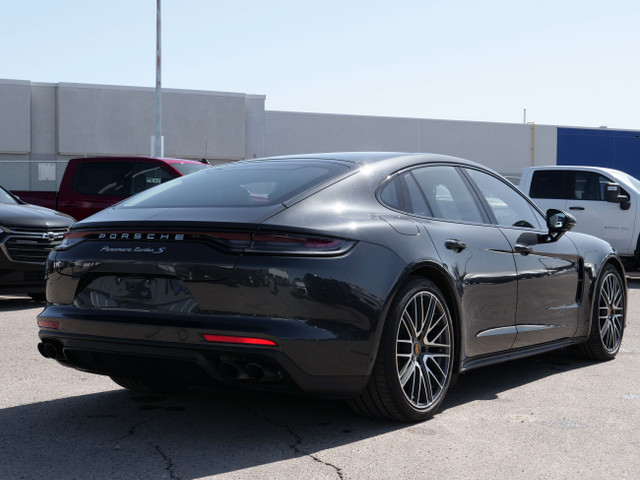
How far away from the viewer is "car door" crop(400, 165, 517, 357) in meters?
5.22

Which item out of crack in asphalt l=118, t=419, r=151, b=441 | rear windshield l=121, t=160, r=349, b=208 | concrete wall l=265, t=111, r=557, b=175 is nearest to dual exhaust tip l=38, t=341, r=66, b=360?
crack in asphalt l=118, t=419, r=151, b=441

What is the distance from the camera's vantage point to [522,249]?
5.97 meters

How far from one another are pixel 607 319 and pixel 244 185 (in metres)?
3.55

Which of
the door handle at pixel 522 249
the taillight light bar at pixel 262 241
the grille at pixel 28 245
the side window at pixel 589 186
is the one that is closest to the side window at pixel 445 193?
the door handle at pixel 522 249

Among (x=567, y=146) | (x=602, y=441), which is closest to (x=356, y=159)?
(x=602, y=441)

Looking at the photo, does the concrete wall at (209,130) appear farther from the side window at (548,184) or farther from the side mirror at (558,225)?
the side mirror at (558,225)

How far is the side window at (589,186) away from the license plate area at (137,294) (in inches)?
485

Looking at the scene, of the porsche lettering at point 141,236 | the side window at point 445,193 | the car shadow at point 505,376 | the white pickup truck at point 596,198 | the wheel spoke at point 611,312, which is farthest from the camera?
the white pickup truck at point 596,198

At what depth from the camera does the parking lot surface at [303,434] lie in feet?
13.3

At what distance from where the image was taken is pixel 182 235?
443 centimetres

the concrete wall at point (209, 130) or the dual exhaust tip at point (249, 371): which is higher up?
the concrete wall at point (209, 130)

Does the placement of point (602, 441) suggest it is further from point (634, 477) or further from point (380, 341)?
point (380, 341)

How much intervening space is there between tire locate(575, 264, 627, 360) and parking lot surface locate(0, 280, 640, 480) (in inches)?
27.8

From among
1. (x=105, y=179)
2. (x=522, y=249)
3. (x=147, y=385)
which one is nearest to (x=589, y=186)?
(x=105, y=179)
